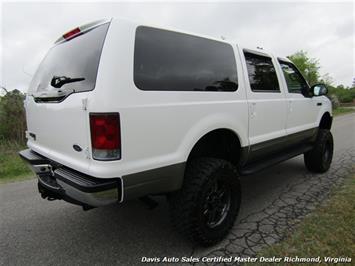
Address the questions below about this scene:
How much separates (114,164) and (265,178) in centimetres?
338

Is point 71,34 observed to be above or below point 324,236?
above

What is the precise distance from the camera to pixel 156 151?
74.4 inches

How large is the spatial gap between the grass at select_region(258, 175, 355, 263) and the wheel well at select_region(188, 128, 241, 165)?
0.98 metres

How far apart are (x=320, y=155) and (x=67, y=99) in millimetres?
4194

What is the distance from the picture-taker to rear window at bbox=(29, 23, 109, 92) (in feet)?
6.03

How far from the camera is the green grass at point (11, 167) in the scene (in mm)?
5023

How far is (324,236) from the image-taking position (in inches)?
93.1

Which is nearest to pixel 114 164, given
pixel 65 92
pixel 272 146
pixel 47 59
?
pixel 65 92

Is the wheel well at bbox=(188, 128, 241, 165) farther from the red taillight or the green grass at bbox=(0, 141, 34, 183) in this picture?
the green grass at bbox=(0, 141, 34, 183)

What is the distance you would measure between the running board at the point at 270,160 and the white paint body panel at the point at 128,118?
2.48 ft

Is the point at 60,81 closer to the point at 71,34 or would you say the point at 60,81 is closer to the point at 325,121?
the point at 71,34

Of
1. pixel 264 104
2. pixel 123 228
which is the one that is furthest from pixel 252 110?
pixel 123 228

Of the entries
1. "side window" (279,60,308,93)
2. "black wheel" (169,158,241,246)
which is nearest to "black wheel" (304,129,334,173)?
"side window" (279,60,308,93)

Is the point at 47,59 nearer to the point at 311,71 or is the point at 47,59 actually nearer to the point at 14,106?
the point at 14,106
